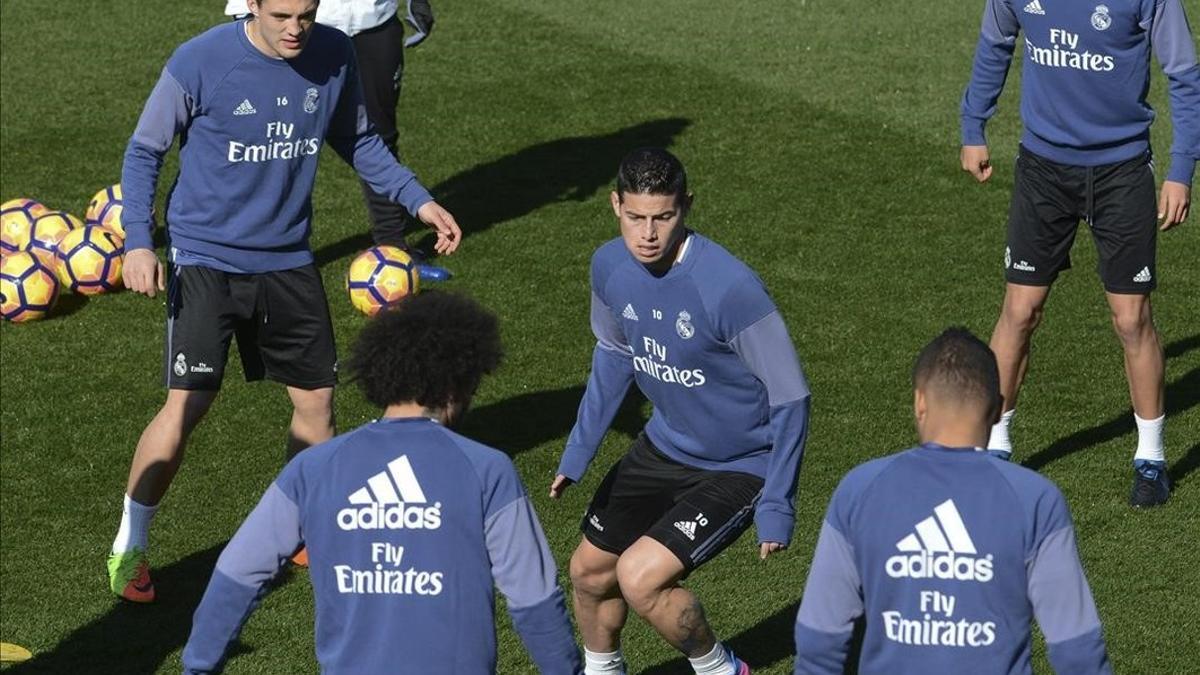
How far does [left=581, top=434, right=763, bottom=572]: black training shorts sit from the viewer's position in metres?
7.21

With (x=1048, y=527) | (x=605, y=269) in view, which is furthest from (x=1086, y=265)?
(x=1048, y=527)

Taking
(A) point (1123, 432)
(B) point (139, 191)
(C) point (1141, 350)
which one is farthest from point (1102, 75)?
(B) point (139, 191)

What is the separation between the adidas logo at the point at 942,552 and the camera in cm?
520

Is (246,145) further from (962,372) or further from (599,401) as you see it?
(962,372)

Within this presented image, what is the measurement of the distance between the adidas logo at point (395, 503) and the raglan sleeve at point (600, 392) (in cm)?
219

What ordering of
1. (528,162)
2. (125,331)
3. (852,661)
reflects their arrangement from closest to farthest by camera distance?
(852,661)
(125,331)
(528,162)

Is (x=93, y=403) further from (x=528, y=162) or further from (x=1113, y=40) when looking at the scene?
(x=1113, y=40)

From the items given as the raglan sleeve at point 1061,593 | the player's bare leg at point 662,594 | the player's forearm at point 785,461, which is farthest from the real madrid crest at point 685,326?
the raglan sleeve at point 1061,593

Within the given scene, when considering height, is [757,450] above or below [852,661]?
above

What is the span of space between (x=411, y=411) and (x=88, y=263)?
7.49 m

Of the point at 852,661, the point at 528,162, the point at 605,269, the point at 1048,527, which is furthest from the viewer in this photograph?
the point at 528,162

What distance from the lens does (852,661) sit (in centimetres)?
820

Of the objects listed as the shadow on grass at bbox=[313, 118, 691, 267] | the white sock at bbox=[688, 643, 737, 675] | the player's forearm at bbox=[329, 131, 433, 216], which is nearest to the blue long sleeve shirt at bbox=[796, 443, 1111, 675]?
the white sock at bbox=[688, 643, 737, 675]

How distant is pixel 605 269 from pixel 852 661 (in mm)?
2103
